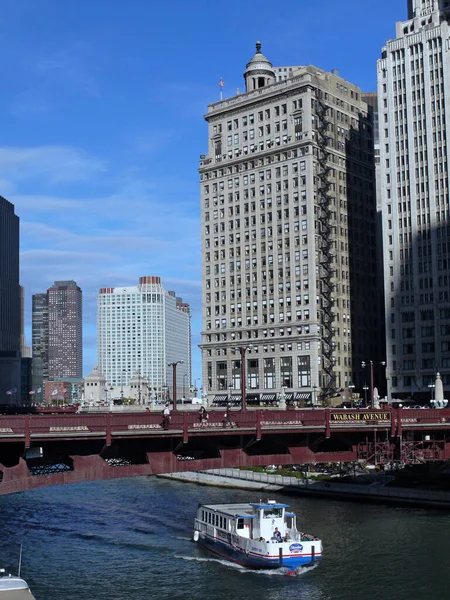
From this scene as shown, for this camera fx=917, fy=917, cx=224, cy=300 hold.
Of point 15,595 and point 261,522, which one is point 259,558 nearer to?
point 261,522

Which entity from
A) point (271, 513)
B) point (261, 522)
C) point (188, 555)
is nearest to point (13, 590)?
point (188, 555)

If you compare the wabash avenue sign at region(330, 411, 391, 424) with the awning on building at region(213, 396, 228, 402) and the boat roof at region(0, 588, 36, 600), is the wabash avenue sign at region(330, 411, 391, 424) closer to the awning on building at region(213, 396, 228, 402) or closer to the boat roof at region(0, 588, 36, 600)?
the boat roof at region(0, 588, 36, 600)

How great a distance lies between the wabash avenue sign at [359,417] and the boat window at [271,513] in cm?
831

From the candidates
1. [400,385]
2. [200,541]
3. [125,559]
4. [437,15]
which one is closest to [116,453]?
[125,559]

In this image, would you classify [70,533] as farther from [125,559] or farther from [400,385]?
[400,385]

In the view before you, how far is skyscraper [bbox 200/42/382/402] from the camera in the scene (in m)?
184

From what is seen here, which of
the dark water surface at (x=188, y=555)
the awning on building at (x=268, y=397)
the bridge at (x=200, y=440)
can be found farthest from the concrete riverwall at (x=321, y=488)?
the awning on building at (x=268, y=397)

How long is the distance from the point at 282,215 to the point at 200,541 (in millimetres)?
117280

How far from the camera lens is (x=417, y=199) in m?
176

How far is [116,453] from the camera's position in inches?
2601

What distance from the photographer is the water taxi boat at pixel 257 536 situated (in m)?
66.7

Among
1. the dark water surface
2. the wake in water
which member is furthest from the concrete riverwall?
the wake in water

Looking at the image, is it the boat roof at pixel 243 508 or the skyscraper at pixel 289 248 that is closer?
the boat roof at pixel 243 508

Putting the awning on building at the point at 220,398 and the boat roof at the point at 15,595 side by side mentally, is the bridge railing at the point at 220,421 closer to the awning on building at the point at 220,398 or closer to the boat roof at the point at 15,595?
the boat roof at the point at 15,595
